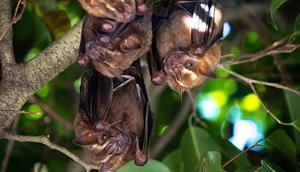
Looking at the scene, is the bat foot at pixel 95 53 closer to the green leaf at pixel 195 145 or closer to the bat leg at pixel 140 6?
the bat leg at pixel 140 6

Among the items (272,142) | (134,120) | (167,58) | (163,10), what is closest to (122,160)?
(134,120)

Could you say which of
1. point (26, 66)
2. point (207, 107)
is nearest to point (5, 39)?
point (26, 66)

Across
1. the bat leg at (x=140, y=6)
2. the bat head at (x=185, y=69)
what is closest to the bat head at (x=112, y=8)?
the bat leg at (x=140, y=6)

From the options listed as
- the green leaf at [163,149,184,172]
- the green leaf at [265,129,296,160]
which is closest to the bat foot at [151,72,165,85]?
the green leaf at [265,129,296,160]

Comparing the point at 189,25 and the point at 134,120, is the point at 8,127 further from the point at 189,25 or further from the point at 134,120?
the point at 189,25

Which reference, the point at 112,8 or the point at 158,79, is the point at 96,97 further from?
the point at 112,8
